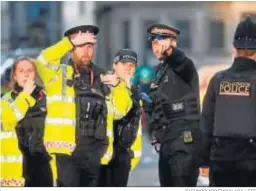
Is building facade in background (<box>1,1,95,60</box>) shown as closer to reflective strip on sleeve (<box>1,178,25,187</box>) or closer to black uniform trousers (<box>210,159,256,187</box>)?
reflective strip on sleeve (<box>1,178,25,187</box>)

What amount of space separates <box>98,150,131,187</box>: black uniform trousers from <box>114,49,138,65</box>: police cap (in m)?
0.54

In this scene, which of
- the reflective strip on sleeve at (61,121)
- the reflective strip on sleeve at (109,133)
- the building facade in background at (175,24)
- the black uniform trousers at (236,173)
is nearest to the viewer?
the black uniform trousers at (236,173)

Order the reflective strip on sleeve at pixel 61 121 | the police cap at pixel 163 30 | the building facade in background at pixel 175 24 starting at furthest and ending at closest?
1. the building facade in background at pixel 175 24
2. the police cap at pixel 163 30
3. the reflective strip on sleeve at pixel 61 121

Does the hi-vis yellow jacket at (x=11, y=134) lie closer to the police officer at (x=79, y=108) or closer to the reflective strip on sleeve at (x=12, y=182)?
the reflective strip on sleeve at (x=12, y=182)

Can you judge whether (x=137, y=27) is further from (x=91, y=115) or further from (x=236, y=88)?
(x=236, y=88)

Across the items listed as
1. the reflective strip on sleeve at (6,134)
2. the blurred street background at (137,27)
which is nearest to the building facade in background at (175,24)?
the blurred street background at (137,27)

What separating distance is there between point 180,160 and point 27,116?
934 mm

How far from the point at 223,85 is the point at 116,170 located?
93cm

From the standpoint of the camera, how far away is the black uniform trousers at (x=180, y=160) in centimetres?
614

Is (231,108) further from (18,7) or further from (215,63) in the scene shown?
(18,7)

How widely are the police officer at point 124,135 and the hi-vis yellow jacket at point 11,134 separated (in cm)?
51

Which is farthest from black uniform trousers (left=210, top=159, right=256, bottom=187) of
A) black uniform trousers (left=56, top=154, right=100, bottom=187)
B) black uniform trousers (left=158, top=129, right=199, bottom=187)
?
black uniform trousers (left=56, top=154, right=100, bottom=187)

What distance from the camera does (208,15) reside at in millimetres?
6641

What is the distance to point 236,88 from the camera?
5.76 meters
